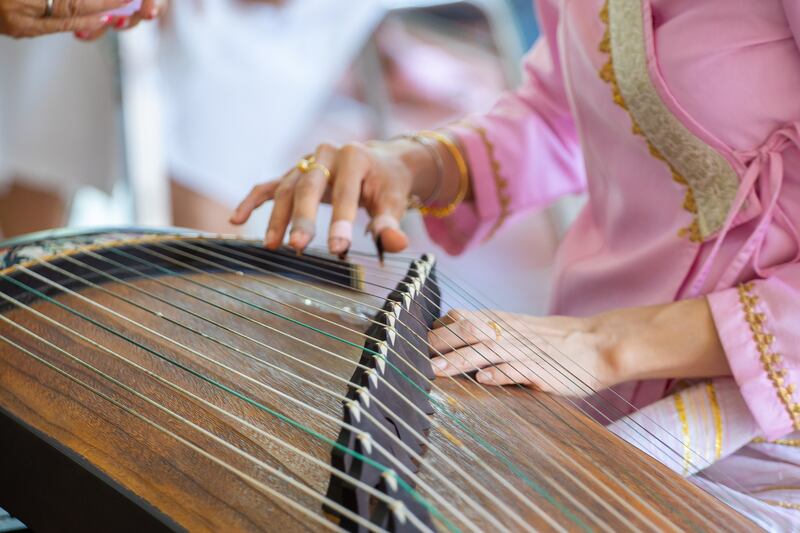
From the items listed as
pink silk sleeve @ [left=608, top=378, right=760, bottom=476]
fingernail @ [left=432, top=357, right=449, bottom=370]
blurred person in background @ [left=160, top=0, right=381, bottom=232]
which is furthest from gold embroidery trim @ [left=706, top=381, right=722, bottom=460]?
blurred person in background @ [left=160, top=0, right=381, bottom=232]

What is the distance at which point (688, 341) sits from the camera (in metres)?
1.03

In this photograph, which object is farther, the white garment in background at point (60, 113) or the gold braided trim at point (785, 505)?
the white garment in background at point (60, 113)

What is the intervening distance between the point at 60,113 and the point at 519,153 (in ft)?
6.77

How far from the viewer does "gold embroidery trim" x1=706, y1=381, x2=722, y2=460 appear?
0.99 meters

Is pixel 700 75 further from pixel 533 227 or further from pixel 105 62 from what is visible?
pixel 533 227

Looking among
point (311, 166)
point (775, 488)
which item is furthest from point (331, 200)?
point (775, 488)

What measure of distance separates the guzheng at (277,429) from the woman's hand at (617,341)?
0.04 m

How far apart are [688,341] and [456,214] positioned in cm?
58

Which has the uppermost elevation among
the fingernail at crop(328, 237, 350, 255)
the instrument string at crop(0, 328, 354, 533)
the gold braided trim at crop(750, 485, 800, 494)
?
the fingernail at crop(328, 237, 350, 255)

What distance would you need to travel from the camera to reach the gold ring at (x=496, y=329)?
93cm

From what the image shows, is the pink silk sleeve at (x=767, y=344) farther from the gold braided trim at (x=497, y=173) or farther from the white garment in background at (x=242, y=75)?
the white garment in background at (x=242, y=75)

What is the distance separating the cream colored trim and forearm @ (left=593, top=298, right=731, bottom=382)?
13 centimetres

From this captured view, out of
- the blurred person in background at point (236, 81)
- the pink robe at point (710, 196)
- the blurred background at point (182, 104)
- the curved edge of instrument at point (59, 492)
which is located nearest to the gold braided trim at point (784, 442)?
the pink robe at point (710, 196)

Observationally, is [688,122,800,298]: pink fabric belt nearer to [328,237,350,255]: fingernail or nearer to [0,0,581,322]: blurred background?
[328,237,350,255]: fingernail
